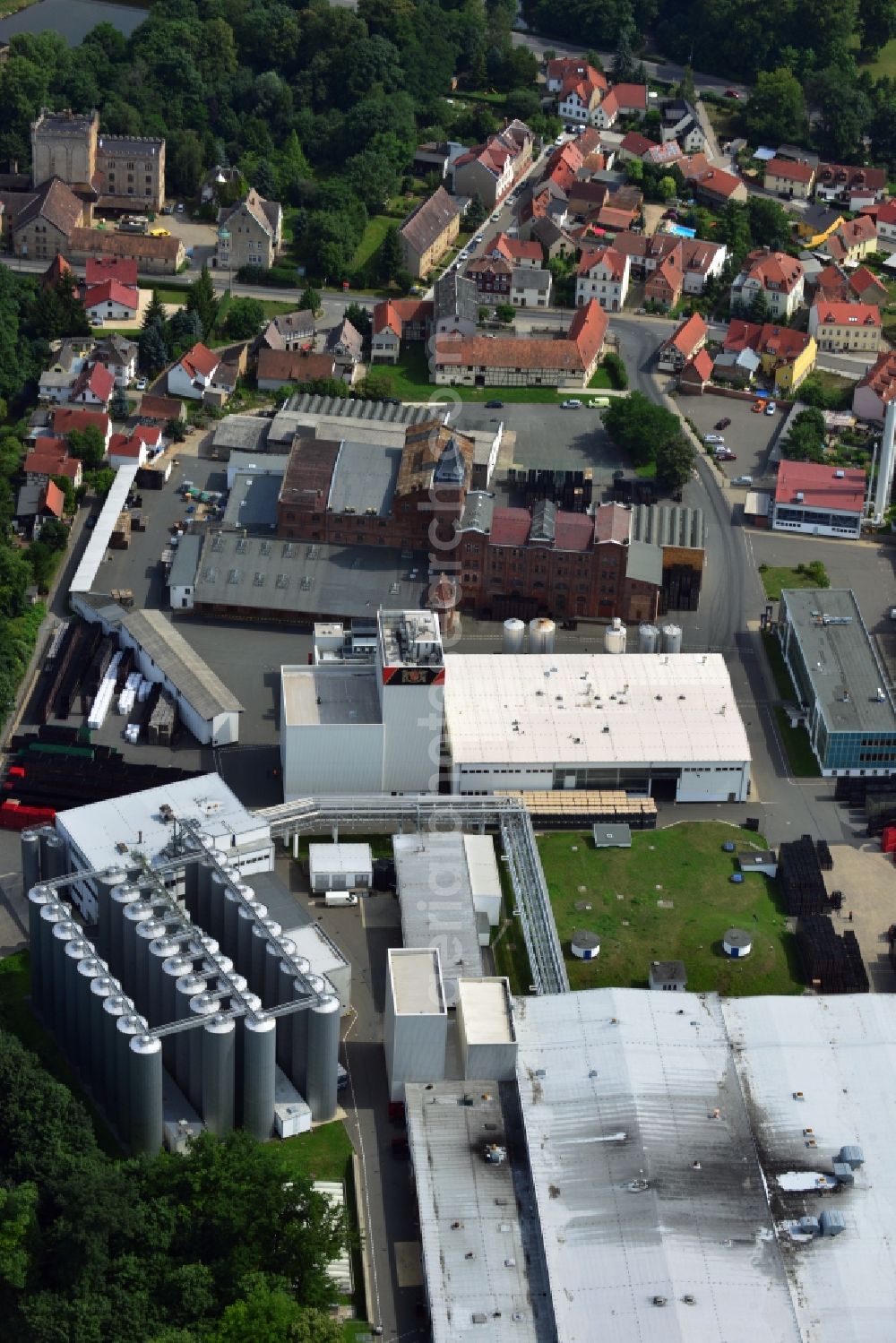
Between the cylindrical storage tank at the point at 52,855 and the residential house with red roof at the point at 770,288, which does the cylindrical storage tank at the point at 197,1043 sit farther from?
the residential house with red roof at the point at 770,288

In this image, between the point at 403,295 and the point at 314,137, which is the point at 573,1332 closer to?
the point at 403,295

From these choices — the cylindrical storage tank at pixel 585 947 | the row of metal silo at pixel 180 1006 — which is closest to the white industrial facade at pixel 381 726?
the cylindrical storage tank at pixel 585 947

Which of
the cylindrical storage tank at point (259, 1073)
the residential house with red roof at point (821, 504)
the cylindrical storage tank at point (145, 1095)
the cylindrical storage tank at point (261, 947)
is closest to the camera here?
the cylindrical storage tank at point (145, 1095)

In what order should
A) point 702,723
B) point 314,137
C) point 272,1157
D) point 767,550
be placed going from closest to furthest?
point 272,1157, point 702,723, point 767,550, point 314,137

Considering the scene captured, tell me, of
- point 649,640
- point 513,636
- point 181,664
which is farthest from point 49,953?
point 649,640

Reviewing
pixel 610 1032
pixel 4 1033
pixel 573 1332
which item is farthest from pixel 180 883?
pixel 573 1332

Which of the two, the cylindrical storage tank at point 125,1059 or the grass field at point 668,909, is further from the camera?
the grass field at point 668,909

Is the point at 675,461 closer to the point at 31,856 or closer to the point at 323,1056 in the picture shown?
the point at 31,856
